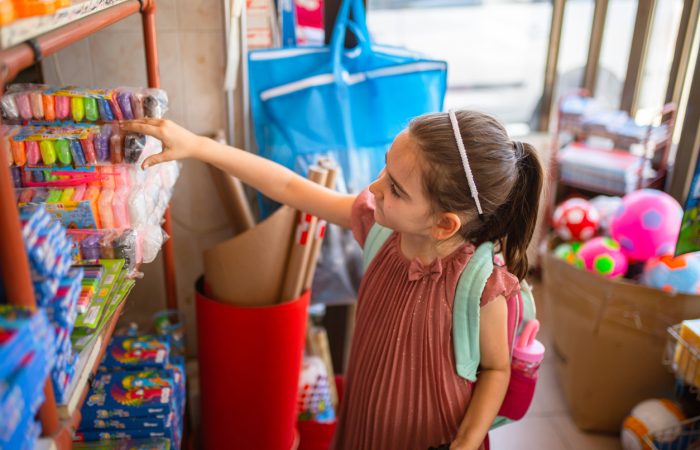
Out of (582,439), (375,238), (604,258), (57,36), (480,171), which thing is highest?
(57,36)

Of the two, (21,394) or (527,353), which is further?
(527,353)

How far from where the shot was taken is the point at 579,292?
2107mm

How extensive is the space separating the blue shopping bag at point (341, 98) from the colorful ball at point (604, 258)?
788 millimetres

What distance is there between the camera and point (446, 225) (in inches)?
45.9

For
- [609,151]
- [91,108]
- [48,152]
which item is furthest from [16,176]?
[609,151]

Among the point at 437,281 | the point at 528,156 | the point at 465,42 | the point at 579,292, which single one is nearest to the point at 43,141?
the point at 437,281

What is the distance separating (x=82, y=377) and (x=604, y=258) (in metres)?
1.71

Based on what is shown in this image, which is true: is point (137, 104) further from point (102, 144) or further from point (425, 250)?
point (425, 250)

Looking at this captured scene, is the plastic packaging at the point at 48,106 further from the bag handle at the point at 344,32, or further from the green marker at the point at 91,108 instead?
the bag handle at the point at 344,32

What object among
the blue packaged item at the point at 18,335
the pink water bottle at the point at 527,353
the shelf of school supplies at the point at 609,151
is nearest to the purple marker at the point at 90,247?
the blue packaged item at the point at 18,335

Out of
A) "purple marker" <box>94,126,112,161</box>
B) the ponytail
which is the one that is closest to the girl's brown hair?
the ponytail

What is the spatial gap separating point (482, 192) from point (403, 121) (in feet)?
2.41

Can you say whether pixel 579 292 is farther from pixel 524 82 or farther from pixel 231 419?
pixel 524 82

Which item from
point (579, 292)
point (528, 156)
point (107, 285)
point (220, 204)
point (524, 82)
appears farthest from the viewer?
point (524, 82)
